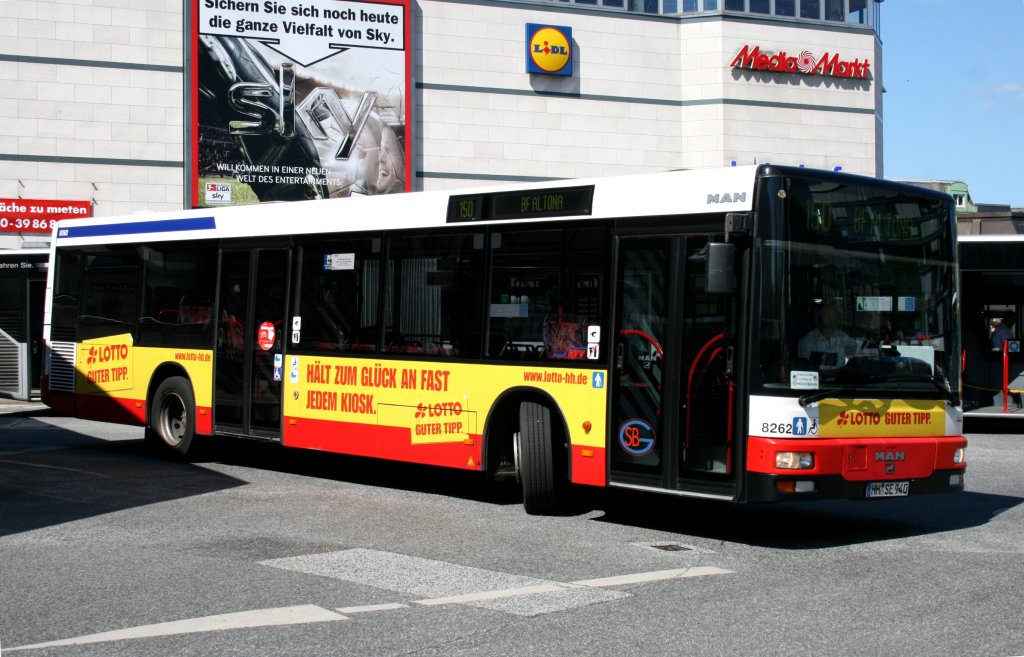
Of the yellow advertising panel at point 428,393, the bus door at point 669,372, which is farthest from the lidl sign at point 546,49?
the bus door at point 669,372

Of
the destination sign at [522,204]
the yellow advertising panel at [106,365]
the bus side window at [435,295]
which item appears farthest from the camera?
the yellow advertising panel at [106,365]

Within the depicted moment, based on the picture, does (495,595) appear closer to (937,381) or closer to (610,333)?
(610,333)

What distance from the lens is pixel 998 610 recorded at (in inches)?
266

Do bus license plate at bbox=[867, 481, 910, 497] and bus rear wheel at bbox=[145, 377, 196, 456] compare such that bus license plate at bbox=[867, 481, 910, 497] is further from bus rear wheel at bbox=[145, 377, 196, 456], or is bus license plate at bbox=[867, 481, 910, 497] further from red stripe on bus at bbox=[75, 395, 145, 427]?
red stripe on bus at bbox=[75, 395, 145, 427]

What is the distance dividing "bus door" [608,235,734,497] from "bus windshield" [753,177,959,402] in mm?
448

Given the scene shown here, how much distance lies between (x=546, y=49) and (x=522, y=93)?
4.77ft

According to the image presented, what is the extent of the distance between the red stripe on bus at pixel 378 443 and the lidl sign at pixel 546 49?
23565mm

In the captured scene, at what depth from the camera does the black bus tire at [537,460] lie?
10.3 m

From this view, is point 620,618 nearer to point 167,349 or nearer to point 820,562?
point 820,562

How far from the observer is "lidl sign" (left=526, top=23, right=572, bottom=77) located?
3456 centimetres

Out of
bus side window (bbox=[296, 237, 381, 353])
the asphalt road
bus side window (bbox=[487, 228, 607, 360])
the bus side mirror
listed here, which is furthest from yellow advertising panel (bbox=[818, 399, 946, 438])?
bus side window (bbox=[296, 237, 381, 353])

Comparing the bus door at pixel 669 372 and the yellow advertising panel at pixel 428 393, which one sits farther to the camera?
the yellow advertising panel at pixel 428 393

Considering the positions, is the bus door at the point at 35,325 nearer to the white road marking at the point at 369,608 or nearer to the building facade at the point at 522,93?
the building facade at the point at 522,93

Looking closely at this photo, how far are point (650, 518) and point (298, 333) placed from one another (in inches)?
180
